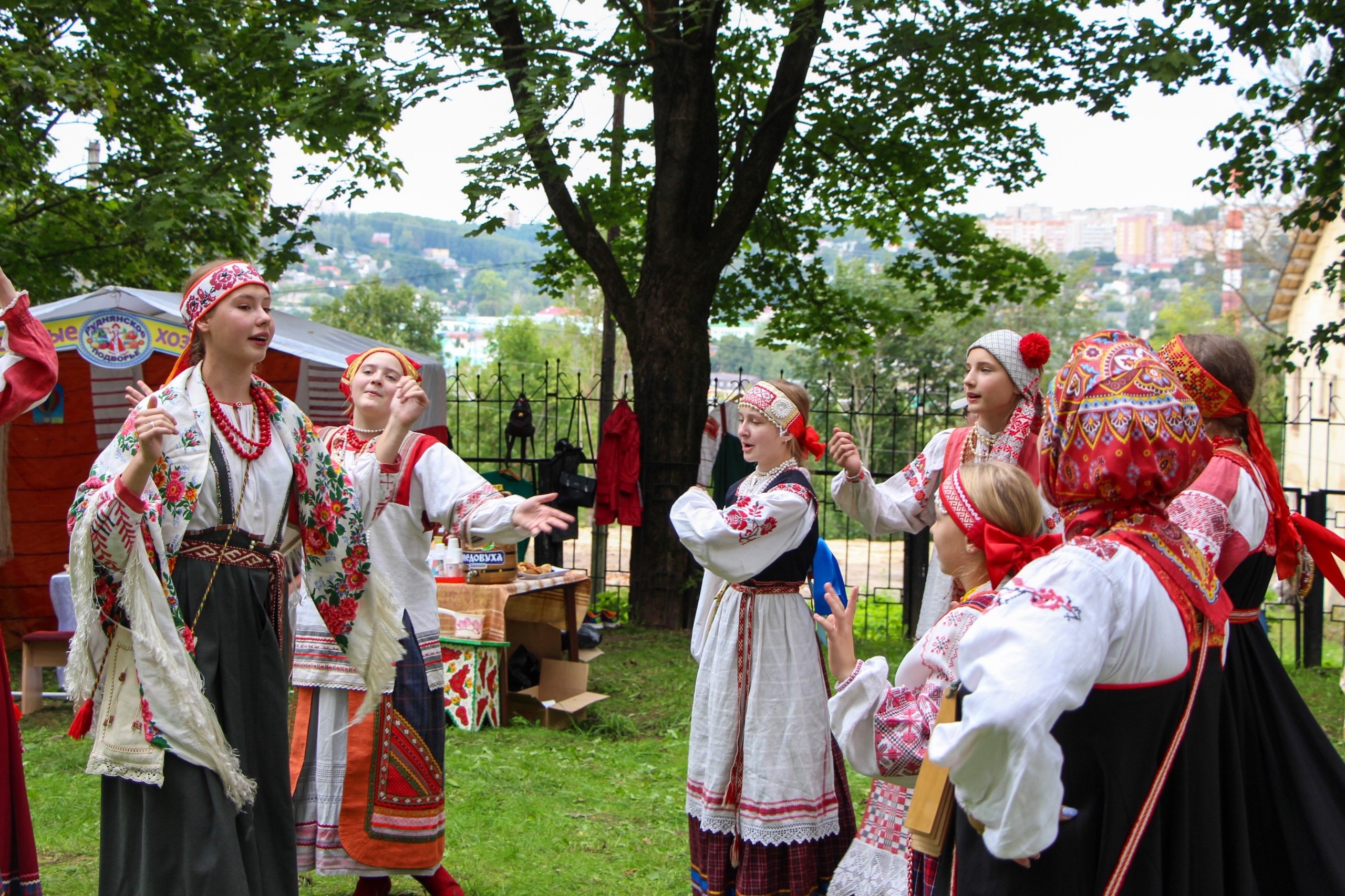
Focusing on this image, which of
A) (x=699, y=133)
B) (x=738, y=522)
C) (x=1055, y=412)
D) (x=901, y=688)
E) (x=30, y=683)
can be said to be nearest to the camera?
(x=1055, y=412)

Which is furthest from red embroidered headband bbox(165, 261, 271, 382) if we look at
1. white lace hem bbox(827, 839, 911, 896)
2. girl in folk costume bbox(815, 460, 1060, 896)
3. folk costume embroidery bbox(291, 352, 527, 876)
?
white lace hem bbox(827, 839, 911, 896)

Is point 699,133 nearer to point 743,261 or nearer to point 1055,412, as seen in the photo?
point 743,261

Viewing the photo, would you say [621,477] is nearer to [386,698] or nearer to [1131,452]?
[386,698]

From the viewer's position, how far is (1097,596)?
1.77m

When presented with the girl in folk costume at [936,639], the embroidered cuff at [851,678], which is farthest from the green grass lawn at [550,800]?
the embroidered cuff at [851,678]

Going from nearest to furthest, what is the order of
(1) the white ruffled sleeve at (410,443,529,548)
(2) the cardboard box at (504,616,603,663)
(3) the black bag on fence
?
(1) the white ruffled sleeve at (410,443,529,548)
(2) the cardboard box at (504,616,603,663)
(3) the black bag on fence

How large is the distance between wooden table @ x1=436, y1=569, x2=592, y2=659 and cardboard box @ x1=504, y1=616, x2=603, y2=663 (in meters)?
0.03

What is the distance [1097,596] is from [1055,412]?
368 mm

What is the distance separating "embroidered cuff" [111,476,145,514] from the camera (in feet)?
8.38

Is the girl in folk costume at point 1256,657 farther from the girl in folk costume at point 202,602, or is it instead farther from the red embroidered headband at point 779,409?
the girl in folk costume at point 202,602

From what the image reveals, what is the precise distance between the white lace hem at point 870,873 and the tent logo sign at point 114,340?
5042 mm

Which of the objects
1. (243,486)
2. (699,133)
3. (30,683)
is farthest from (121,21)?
(243,486)

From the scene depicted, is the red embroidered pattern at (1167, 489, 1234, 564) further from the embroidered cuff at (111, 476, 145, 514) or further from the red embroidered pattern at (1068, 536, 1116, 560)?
the embroidered cuff at (111, 476, 145, 514)

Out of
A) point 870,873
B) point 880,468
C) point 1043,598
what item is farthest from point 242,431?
point 880,468
